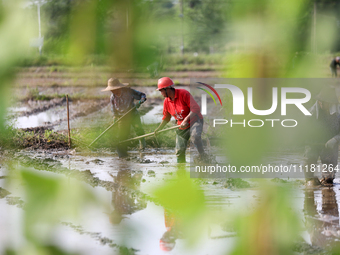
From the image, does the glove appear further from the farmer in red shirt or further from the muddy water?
the farmer in red shirt

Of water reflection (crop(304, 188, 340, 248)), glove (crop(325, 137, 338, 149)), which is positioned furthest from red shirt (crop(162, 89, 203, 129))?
water reflection (crop(304, 188, 340, 248))

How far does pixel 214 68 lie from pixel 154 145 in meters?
9.17

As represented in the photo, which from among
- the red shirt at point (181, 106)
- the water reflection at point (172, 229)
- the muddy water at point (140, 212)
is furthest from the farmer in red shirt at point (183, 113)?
the water reflection at point (172, 229)

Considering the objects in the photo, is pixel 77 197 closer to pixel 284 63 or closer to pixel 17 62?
pixel 17 62

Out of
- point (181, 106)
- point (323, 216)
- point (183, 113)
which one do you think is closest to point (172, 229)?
point (323, 216)

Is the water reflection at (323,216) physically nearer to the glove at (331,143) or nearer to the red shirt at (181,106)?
the glove at (331,143)

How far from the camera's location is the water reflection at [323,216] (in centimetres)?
381

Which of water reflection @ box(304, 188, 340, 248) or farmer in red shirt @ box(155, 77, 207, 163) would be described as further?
farmer in red shirt @ box(155, 77, 207, 163)

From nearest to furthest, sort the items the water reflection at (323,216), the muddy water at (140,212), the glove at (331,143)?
the muddy water at (140,212) → the water reflection at (323,216) → the glove at (331,143)

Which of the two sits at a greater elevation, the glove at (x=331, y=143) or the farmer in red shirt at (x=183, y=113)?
the farmer in red shirt at (x=183, y=113)

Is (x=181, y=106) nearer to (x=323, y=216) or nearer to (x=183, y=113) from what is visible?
(x=183, y=113)

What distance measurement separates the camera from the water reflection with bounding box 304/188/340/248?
3.81 metres

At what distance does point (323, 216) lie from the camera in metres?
4.72

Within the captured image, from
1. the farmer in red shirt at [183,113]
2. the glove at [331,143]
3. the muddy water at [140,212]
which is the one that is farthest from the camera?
the farmer in red shirt at [183,113]
